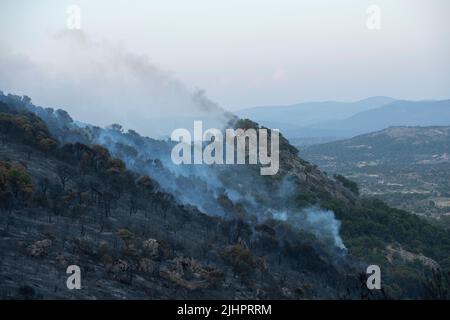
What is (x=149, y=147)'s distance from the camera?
294 feet

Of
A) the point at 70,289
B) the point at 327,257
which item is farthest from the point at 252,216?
the point at 70,289

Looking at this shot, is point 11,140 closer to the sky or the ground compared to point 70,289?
closer to the sky

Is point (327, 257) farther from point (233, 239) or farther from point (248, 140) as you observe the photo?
point (248, 140)

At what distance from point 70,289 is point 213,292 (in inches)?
414

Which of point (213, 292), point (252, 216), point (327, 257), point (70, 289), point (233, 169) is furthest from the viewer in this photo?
point (233, 169)

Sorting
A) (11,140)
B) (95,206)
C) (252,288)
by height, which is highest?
(11,140)
